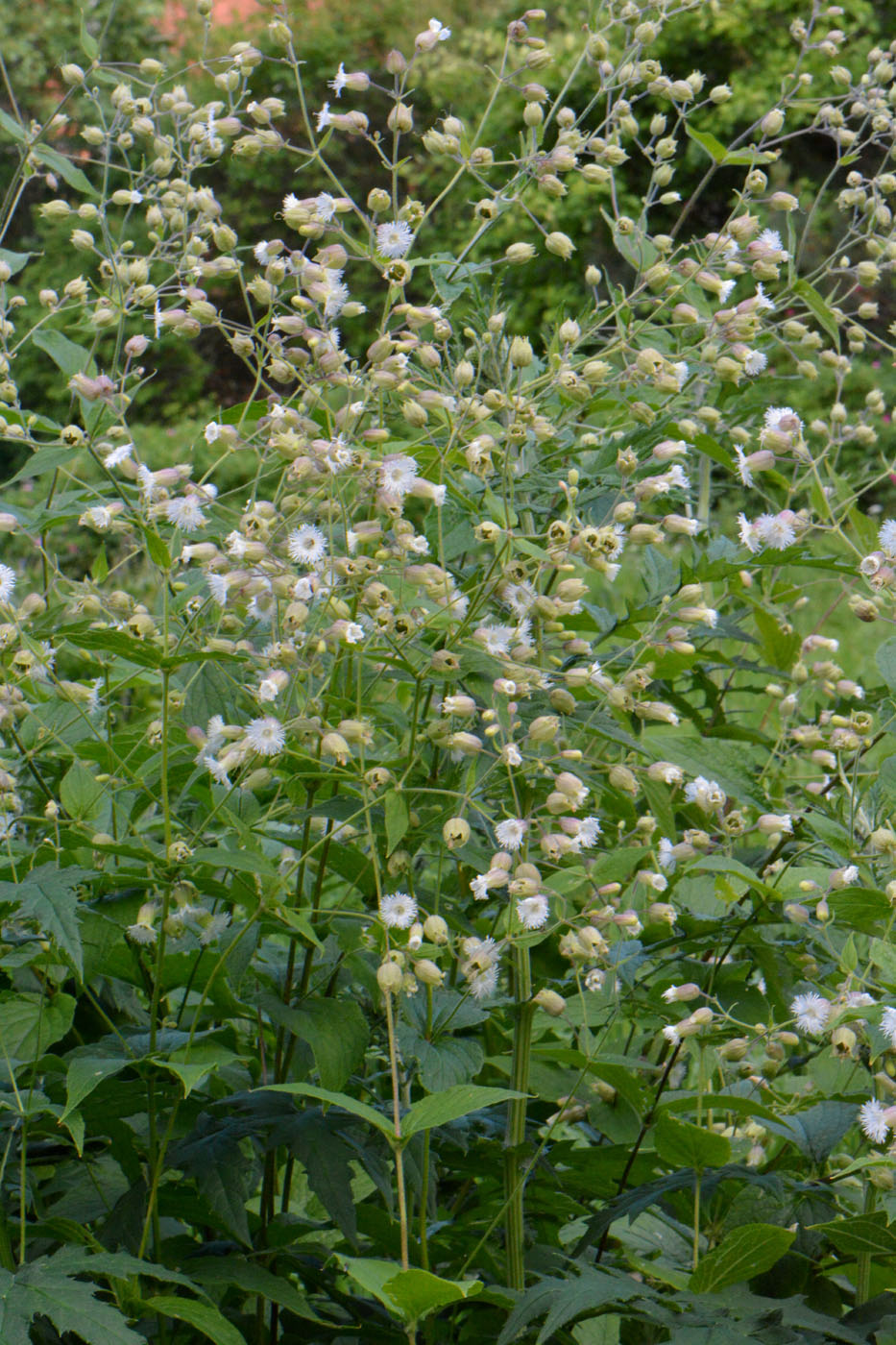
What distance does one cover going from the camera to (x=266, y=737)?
4.45 ft

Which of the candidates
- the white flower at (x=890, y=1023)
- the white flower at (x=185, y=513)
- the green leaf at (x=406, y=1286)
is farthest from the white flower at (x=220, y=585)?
the white flower at (x=890, y=1023)

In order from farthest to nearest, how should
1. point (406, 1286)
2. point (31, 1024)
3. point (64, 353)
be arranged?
point (64, 353)
point (31, 1024)
point (406, 1286)

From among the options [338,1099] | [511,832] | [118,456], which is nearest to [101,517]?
[118,456]

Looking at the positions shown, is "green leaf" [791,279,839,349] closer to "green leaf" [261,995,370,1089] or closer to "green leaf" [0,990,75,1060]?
"green leaf" [261,995,370,1089]

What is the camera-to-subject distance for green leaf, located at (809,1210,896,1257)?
4.59ft

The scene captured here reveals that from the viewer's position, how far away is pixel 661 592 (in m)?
1.72

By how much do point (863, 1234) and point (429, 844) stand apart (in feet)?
1.93

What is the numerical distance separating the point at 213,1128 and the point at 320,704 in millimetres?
467

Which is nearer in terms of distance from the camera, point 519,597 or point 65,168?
point 519,597

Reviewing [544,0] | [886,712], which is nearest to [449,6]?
[544,0]

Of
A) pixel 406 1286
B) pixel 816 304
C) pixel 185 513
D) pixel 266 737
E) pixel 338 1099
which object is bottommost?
pixel 406 1286

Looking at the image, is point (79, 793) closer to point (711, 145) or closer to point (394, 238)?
point (394, 238)

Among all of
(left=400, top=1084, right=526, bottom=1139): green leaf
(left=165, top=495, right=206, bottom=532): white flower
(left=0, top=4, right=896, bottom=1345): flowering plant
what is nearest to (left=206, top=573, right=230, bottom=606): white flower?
(left=0, top=4, right=896, bottom=1345): flowering plant

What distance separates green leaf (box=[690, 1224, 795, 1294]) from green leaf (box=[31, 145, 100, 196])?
147 centimetres
